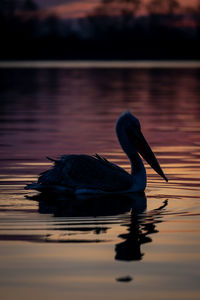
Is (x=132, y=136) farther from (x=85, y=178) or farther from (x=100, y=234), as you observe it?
(x=100, y=234)

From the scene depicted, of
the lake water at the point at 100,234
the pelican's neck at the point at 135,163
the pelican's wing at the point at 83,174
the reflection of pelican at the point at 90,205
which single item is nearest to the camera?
the lake water at the point at 100,234

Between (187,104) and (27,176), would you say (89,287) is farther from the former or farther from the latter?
(187,104)

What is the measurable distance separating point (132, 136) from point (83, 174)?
1405mm

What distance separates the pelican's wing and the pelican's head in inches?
40.2

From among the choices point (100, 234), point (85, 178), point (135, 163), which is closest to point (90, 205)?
point (85, 178)

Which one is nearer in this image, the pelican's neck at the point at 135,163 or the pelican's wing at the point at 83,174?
the pelican's wing at the point at 83,174

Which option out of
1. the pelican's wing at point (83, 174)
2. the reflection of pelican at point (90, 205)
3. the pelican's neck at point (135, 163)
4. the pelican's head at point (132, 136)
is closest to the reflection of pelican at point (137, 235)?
the reflection of pelican at point (90, 205)

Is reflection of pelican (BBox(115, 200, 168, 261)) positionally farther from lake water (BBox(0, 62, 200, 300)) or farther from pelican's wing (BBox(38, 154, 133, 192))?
pelican's wing (BBox(38, 154, 133, 192))

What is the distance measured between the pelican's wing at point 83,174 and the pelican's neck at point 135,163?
15.1 inches

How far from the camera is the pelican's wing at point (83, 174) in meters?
10.5

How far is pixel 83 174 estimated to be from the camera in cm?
1054

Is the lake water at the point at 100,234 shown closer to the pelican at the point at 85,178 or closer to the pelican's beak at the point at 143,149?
the pelican at the point at 85,178

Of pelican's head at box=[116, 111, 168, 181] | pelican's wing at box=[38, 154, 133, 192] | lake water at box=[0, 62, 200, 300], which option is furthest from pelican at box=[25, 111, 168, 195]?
pelican's head at box=[116, 111, 168, 181]

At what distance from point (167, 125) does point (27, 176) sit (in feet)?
30.2
